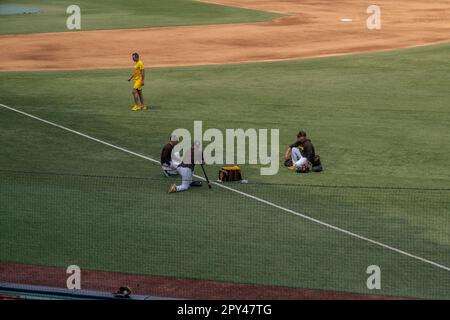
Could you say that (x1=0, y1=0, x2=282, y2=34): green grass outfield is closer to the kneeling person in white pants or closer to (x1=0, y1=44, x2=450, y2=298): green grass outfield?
(x1=0, y1=44, x2=450, y2=298): green grass outfield

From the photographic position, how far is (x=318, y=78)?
40219mm

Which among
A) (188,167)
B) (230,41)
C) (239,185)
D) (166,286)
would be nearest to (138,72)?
(188,167)

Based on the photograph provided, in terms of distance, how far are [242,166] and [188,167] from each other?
2886 millimetres

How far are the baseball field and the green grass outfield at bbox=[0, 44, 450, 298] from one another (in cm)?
7

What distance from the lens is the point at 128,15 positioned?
6028 centimetres

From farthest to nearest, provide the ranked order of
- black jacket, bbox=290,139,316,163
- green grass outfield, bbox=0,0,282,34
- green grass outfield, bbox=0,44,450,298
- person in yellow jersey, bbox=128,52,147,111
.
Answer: green grass outfield, bbox=0,0,282,34, person in yellow jersey, bbox=128,52,147,111, black jacket, bbox=290,139,316,163, green grass outfield, bbox=0,44,450,298

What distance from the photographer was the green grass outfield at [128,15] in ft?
183

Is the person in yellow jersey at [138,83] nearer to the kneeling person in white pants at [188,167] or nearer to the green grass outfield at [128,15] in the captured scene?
the kneeling person in white pants at [188,167]

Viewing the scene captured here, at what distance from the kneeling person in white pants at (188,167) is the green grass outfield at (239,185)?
559 mm

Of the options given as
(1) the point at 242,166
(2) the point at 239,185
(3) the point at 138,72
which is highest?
(3) the point at 138,72

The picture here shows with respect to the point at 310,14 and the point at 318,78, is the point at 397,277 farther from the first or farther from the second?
the point at 310,14

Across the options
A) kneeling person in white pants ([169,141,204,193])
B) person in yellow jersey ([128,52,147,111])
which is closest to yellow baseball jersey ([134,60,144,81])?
person in yellow jersey ([128,52,147,111])

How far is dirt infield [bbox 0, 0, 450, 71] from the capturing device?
45.0 m

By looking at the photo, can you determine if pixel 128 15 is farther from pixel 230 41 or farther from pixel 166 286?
pixel 166 286
